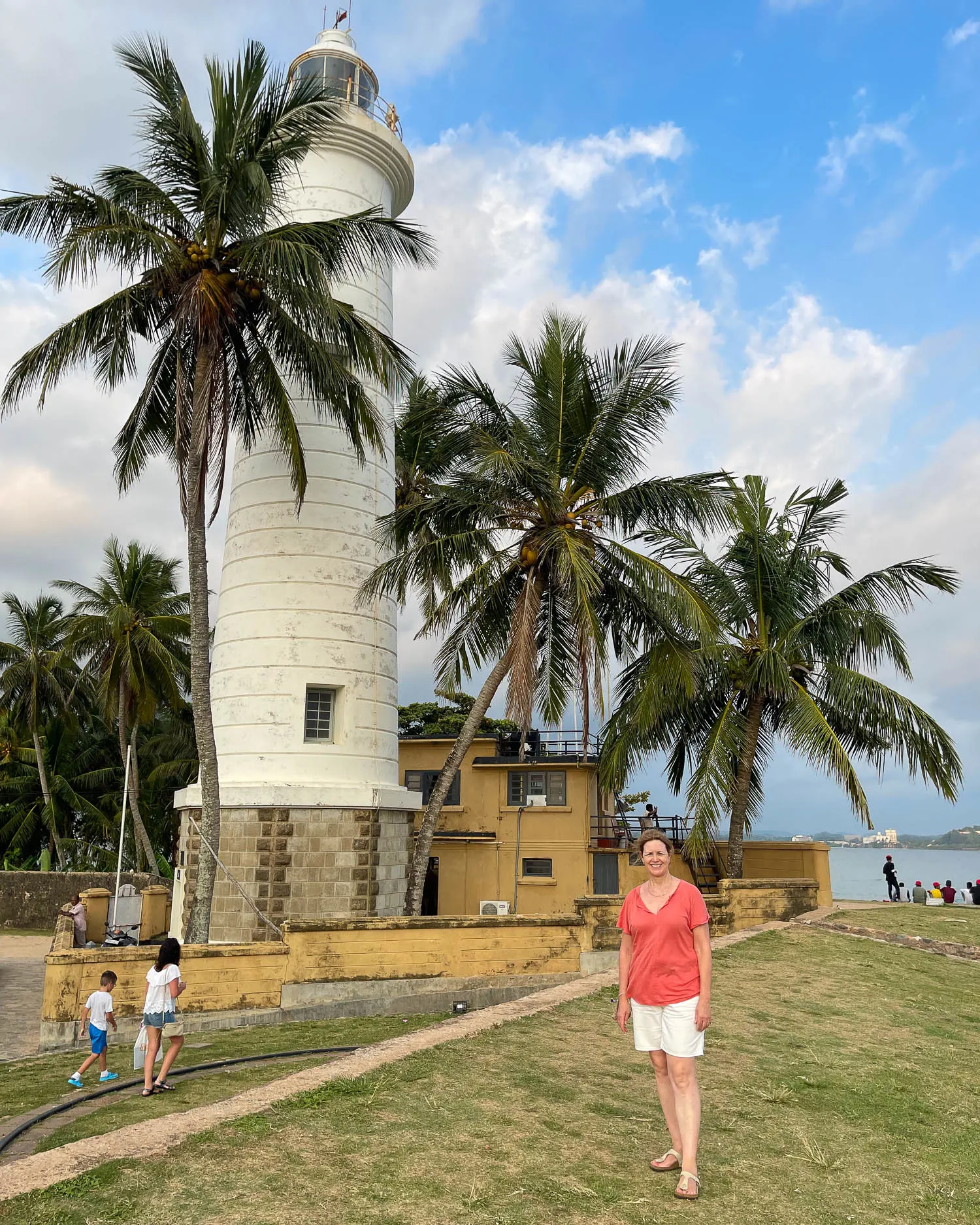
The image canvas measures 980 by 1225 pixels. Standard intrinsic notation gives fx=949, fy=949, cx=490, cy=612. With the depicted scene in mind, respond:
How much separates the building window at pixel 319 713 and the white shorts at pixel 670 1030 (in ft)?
45.3

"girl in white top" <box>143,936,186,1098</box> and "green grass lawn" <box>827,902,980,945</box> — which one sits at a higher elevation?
"green grass lawn" <box>827,902,980,945</box>

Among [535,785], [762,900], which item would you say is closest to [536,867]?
[535,785]

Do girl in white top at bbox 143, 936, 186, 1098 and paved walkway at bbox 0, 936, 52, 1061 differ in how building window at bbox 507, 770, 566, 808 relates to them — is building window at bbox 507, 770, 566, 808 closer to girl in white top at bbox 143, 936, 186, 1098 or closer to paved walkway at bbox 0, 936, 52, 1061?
paved walkway at bbox 0, 936, 52, 1061

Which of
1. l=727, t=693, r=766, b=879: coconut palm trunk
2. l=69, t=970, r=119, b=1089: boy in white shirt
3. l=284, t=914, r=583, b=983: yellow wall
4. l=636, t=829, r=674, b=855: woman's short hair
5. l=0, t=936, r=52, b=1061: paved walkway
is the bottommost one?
l=0, t=936, r=52, b=1061: paved walkway

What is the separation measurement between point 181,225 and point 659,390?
9.42 meters

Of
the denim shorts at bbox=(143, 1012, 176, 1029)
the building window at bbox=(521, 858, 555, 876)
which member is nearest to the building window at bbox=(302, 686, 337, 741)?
the denim shorts at bbox=(143, 1012, 176, 1029)

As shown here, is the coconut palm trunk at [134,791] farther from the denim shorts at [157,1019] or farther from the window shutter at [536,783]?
the denim shorts at [157,1019]

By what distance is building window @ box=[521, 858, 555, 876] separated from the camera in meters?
29.0

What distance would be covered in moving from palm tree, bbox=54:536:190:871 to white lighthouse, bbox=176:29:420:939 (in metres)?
13.3

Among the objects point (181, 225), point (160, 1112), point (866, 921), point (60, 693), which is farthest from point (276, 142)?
point (60, 693)

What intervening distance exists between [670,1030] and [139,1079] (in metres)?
7.53

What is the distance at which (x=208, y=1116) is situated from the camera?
19.1 feet

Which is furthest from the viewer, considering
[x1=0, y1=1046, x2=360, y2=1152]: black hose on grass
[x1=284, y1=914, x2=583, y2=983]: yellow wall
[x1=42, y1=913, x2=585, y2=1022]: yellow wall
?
[x1=284, y1=914, x2=583, y2=983]: yellow wall

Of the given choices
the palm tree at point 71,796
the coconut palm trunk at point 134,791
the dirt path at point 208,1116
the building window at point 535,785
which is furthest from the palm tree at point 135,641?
the dirt path at point 208,1116
